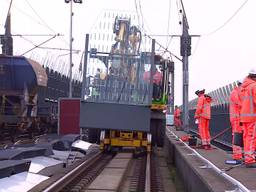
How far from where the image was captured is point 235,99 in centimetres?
1055

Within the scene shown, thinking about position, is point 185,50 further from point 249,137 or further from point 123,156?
point 249,137

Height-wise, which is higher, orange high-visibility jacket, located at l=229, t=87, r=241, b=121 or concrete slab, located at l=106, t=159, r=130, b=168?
orange high-visibility jacket, located at l=229, t=87, r=241, b=121

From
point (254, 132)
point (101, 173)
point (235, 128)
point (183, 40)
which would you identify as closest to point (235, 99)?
point (235, 128)

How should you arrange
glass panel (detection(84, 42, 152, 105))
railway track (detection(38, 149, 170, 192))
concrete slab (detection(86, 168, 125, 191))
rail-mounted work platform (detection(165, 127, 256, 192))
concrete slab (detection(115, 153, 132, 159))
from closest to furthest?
rail-mounted work platform (detection(165, 127, 256, 192))
railway track (detection(38, 149, 170, 192))
concrete slab (detection(86, 168, 125, 191))
glass panel (detection(84, 42, 152, 105))
concrete slab (detection(115, 153, 132, 159))

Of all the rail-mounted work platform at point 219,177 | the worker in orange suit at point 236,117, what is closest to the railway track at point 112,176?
the rail-mounted work platform at point 219,177

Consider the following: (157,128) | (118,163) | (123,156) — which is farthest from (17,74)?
(118,163)

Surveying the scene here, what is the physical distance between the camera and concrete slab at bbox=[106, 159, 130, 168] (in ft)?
52.2

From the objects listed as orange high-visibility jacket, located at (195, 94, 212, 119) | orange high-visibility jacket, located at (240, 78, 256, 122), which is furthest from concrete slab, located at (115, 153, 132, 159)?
orange high-visibility jacket, located at (240, 78, 256, 122)

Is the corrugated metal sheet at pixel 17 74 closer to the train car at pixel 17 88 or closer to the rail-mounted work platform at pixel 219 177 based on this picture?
the train car at pixel 17 88

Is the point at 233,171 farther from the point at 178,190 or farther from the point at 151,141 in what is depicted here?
the point at 151,141

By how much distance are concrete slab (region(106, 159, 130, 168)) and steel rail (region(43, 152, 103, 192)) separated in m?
0.56

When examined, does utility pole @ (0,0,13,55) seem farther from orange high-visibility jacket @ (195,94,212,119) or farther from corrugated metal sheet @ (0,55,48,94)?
orange high-visibility jacket @ (195,94,212,119)

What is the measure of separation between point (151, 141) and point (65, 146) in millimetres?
3086

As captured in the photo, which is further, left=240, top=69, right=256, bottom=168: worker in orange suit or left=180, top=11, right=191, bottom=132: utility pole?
left=180, top=11, right=191, bottom=132: utility pole
